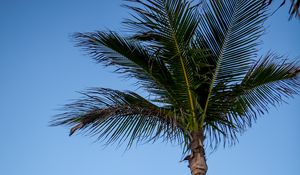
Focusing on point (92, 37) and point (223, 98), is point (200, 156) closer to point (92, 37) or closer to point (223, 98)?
point (223, 98)

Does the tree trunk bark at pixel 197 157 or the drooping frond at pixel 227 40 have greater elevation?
the drooping frond at pixel 227 40

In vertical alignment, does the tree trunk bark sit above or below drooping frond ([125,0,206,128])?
below

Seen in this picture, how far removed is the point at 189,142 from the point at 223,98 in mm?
828

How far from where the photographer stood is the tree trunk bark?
19.3 ft

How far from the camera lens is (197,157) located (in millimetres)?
5969

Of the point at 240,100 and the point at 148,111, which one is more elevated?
the point at 240,100

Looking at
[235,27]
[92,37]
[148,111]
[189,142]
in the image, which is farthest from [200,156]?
[92,37]

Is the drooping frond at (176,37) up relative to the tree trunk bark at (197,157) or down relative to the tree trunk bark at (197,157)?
up

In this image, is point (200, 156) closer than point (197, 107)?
Yes

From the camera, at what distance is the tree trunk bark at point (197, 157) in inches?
231

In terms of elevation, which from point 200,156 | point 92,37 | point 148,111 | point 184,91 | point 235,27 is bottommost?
point 200,156

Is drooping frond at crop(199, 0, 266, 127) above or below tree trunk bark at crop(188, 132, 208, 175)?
above

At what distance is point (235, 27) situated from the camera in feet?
21.5

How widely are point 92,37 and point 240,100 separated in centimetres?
238
